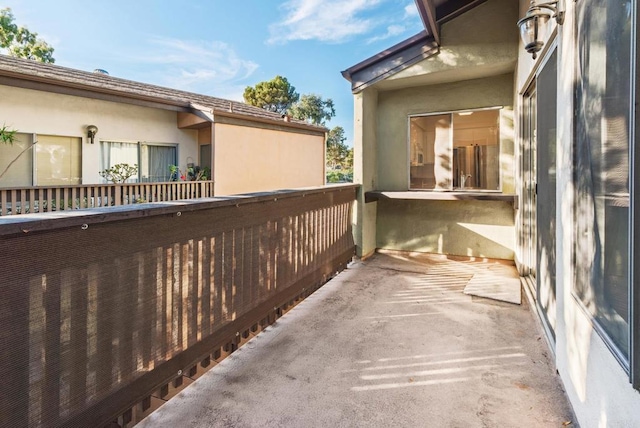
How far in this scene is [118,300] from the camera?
1.69 meters

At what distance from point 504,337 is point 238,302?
2250 millimetres

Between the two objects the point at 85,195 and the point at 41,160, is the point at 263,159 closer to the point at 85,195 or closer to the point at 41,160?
the point at 85,195

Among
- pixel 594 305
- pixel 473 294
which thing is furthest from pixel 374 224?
pixel 594 305

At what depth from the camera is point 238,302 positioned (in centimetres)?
265

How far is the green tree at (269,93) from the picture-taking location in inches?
1017

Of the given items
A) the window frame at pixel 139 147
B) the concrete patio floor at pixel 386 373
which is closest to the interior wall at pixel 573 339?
the concrete patio floor at pixel 386 373

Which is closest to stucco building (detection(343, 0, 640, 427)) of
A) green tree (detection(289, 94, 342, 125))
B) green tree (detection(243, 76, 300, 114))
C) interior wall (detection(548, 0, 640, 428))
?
interior wall (detection(548, 0, 640, 428))

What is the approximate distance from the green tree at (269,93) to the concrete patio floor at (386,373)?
24.2 meters

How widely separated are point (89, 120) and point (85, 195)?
87.1 inches

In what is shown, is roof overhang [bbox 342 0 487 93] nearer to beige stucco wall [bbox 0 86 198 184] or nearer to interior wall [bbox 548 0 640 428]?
interior wall [bbox 548 0 640 428]

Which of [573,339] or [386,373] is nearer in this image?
[573,339]

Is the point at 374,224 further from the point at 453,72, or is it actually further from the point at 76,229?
the point at 76,229

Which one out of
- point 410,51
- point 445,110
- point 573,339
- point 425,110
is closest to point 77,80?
point 410,51

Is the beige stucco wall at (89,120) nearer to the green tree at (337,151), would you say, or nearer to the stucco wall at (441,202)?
the stucco wall at (441,202)
